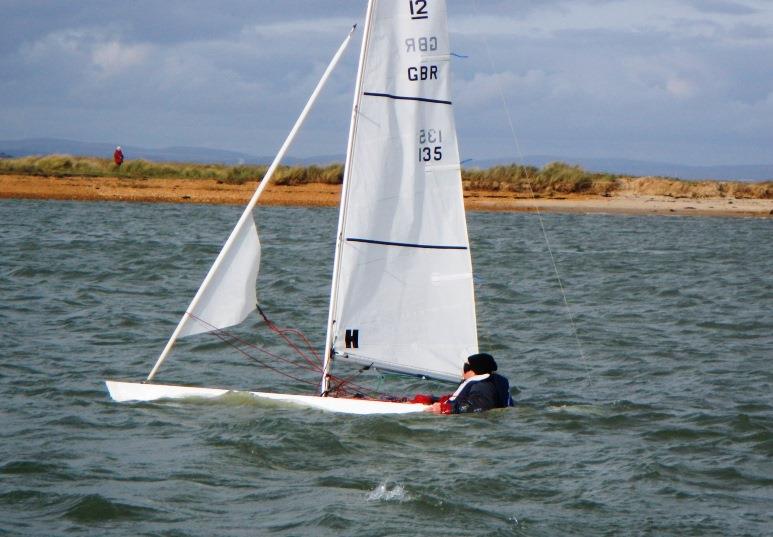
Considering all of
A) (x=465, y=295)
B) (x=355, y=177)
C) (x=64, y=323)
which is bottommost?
(x=64, y=323)

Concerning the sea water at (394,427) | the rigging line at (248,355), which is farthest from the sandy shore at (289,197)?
the rigging line at (248,355)

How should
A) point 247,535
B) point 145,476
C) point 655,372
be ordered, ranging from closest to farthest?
1. point 247,535
2. point 145,476
3. point 655,372

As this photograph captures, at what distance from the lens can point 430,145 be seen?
13141 millimetres

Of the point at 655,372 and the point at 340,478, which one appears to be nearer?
the point at 340,478

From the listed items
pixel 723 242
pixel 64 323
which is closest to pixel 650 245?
pixel 723 242

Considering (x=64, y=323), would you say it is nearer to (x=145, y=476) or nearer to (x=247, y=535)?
(x=145, y=476)

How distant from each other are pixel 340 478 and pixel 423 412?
220cm

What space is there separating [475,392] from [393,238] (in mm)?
1877

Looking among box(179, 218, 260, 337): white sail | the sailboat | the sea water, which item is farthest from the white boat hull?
box(179, 218, 260, 337): white sail

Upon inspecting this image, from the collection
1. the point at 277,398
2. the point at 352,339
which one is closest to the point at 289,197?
the point at 277,398

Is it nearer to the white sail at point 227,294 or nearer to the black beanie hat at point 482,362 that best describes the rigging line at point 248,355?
the white sail at point 227,294

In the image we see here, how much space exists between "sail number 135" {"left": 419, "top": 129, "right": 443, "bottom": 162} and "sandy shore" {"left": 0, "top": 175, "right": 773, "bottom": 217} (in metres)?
36.0

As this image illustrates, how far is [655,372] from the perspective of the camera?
17516mm

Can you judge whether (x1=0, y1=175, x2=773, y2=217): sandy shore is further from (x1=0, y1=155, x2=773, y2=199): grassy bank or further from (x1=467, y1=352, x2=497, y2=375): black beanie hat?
(x1=467, y1=352, x2=497, y2=375): black beanie hat
